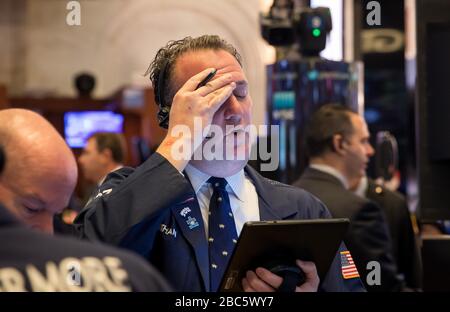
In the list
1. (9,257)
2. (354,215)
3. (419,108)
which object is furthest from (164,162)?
(354,215)

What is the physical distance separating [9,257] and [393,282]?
112 inches

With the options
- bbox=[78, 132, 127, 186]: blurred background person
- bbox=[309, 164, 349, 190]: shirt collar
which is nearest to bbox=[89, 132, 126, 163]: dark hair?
bbox=[78, 132, 127, 186]: blurred background person

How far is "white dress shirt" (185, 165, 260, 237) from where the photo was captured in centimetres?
209

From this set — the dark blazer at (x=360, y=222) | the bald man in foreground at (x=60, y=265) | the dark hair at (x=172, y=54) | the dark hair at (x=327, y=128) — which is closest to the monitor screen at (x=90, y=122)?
the dark hair at (x=327, y=128)

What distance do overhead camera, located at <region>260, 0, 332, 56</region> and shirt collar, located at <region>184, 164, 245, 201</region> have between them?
2.80m

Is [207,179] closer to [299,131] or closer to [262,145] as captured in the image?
[262,145]

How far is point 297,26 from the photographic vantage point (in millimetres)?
5066

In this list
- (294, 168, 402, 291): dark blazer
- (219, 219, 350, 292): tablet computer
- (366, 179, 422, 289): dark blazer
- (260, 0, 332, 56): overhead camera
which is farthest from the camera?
(260, 0, 332, 56): overhead camera

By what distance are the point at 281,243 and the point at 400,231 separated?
117 inches

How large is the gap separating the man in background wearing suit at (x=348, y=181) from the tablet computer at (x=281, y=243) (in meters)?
1.30

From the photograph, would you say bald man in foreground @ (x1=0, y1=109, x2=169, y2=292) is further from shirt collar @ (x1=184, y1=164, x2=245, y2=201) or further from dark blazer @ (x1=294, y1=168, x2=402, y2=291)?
dark blazer @ (x1=294, y1=168, x2=402, y2=291)

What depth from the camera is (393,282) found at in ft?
12.5

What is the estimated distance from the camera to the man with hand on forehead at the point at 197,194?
6.30ft

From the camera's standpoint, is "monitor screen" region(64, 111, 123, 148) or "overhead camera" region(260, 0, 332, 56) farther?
"monitor screen" region(64, 111, 123, 148)
